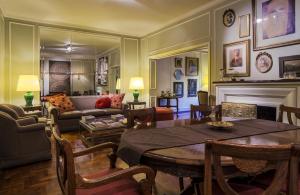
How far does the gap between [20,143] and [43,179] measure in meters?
0.71

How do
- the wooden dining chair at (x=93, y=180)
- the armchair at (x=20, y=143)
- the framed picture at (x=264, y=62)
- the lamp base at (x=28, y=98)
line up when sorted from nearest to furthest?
the wooden dining chair at (x=93, y=180) → the armchair at (x=20, y=143) → the framed picture at (x=264, y=62) → the lamp base at (x=28, y=98)

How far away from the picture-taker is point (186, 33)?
482cm

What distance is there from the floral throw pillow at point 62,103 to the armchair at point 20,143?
193 centimetres

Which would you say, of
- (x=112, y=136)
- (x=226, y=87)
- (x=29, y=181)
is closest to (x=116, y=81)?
(x=112, y=136)

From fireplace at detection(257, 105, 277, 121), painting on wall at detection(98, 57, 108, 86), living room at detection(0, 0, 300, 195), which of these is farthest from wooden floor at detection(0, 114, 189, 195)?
painting on wall at detection(98, 57, 108, 86)

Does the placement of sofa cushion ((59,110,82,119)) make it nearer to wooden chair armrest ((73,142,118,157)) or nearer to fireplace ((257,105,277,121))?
wooden chair armrest ((73,142,118,157))

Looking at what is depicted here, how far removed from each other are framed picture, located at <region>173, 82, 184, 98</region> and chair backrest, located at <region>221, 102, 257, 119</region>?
4505mm

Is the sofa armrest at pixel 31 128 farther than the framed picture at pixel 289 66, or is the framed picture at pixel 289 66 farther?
the framed picture at pixel 289 66

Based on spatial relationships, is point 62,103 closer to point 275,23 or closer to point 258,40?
point 258,40

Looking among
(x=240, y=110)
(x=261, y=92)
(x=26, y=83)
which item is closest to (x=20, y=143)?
(x=26, y=83)

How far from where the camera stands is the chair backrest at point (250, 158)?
2.66ft

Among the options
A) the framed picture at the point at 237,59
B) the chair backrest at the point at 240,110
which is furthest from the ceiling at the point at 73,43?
the chair backrest at the point at 240,110

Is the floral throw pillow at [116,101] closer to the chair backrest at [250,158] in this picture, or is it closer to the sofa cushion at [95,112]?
the sofa cushion at [95,112]

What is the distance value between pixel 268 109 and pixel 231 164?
2544mm
